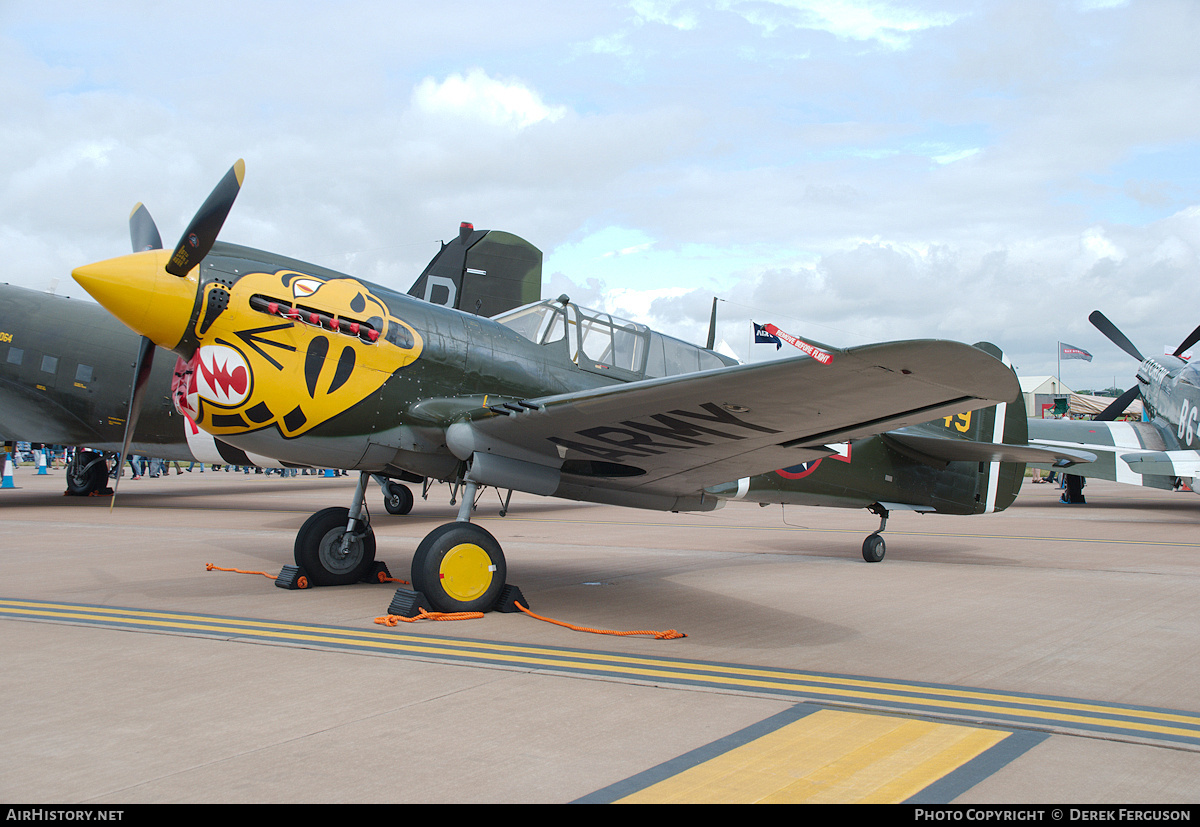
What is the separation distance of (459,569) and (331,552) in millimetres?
1978

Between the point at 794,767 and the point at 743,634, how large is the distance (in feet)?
8.26

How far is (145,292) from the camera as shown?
5.39 meters

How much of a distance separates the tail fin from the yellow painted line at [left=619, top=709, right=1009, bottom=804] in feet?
45.6

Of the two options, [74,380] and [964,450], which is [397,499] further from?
[964,450]

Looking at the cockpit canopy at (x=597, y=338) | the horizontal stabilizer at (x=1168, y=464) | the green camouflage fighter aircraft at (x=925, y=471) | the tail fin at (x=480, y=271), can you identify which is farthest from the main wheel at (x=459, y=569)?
the horizontal stabilizer at (x=1168, y=464)

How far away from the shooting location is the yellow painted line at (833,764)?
2.69 m

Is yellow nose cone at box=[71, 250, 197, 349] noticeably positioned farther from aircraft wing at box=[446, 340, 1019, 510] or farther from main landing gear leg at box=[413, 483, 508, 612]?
main landing gear leg at box=[413, 483, 508, 612]

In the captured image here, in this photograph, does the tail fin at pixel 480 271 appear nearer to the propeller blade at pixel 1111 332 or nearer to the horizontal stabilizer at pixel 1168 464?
the horizontal stabilizer at pixel 1168 464

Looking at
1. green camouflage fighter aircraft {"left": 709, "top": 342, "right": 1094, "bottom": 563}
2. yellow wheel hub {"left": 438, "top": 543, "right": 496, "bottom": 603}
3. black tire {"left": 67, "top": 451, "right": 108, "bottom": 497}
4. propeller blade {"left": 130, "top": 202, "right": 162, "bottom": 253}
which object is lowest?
black tire {"left": 67, "top": 451, "right": 108, "bottom": 497}

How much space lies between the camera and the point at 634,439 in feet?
18.4

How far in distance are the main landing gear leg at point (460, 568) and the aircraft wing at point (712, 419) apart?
447 millimetres

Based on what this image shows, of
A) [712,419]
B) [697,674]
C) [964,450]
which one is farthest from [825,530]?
[697,674]

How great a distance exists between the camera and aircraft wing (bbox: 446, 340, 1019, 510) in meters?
3.88

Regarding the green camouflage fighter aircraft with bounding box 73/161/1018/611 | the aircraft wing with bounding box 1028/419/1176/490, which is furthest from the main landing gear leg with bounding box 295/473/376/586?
the aircraft wing with bounding box 1028/419/1176/490
